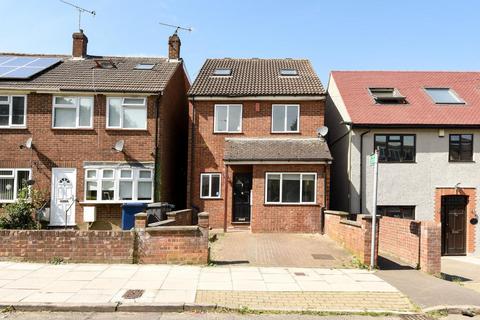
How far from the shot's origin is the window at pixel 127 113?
1519cm

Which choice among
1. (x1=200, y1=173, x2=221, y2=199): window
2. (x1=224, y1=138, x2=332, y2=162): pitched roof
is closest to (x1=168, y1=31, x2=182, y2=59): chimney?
(x1=224, y1=138, x2=332, y2=162): pitched roof

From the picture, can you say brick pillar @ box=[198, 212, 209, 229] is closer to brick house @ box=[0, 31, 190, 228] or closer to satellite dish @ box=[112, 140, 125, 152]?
brick house @ box=[0, 31, 190, 228]

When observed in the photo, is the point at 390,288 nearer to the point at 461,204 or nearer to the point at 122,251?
the point at 122,251

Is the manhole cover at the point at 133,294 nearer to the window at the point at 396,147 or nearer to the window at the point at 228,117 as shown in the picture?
the window at the point at 228,117

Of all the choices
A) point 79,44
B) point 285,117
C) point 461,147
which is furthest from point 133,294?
point 79,44

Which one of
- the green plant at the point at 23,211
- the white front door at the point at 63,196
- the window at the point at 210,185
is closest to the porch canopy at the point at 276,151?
the window at the point at 210,185

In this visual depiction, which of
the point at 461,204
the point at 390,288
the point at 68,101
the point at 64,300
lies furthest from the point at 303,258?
the point at 68,101

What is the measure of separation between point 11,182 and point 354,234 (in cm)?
1282

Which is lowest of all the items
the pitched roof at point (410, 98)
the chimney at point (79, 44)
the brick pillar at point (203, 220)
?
the brick pillar at point (203, 220)

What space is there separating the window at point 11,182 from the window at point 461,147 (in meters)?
17.3

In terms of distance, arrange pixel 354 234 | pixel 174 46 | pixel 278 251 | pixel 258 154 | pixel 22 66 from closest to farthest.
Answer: pixel 354 234, pixel 278 251, pixel 258 154, pixel 22 66, pixel 174 46

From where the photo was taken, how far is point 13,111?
49.3 feet

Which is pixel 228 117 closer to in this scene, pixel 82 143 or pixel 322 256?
pixel 82 143

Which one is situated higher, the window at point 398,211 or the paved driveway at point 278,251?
the window at point 398,211
